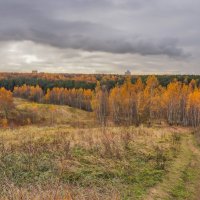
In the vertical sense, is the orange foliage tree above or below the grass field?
below

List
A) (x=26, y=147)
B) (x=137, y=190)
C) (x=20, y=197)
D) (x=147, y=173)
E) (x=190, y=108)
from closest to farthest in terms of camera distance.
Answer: (x=20, y=197), (x=137, y=190), (x=147, y=173), (x=26, y=147), (x=190, y=108)

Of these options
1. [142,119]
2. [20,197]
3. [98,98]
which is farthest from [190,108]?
[20,197]

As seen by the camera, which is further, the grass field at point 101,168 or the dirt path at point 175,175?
the dirt path at point 175,175

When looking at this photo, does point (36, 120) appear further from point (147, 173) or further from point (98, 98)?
point (147, 173)

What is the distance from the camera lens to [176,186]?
12844 millimetres

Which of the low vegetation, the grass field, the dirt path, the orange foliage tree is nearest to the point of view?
the low vegetation

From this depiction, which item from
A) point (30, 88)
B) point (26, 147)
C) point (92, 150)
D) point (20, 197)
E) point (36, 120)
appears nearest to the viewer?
point (20, 197)

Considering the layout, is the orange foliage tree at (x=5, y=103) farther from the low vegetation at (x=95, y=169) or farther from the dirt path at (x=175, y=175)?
the dirt path at (x=175, y=175)

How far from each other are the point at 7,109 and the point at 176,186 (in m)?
73.2

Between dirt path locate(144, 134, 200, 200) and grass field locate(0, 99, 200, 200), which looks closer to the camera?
grass field locate(0, 99, 200, 200)

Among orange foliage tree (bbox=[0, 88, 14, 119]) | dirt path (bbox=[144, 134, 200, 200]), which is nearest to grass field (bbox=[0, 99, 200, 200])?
dirt path (bbox=[144, 134, 200, 200])

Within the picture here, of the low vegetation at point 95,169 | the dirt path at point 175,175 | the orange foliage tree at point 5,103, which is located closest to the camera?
the low vegetation at point 95,169

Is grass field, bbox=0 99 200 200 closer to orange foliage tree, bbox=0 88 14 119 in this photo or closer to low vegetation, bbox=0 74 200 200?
low vegetation, bbox=0 74 200 200

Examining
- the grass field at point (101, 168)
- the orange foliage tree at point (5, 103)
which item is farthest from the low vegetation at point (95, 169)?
the orange foliage tree at point (5, 103)
